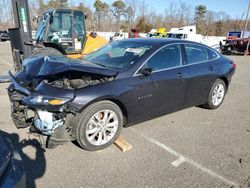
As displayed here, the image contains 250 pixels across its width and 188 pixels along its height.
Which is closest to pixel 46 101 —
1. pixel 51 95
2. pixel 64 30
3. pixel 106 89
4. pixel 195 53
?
pixel 51 95

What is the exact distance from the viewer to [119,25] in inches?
2063

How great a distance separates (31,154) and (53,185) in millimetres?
784

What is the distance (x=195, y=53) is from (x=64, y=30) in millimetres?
4743

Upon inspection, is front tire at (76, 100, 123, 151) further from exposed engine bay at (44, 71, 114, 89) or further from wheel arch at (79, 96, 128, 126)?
exposed engine bay at (44, 71, 114, 89)

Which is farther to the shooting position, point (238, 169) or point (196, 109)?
point (196, 109)

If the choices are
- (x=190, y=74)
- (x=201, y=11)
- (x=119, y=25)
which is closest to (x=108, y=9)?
(x=119, y=25)

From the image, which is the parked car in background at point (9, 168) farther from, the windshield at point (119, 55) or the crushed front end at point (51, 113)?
the windshield at point (119, 55)

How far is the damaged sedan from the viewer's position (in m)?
3.07

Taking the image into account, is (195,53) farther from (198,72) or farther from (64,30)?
(64,30)

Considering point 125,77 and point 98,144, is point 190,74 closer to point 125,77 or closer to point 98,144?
point 125,77

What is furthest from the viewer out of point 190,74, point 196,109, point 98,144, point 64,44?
point 64,44

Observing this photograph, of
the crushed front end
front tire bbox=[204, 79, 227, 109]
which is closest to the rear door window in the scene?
front tire bbox=[204, 79, 227, 109]

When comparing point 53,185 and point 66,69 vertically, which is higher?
point 66,69

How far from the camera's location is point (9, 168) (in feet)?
6.10
